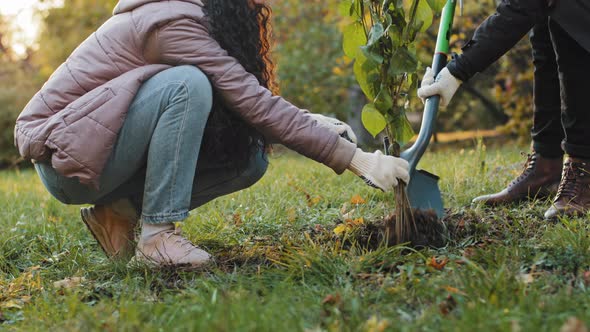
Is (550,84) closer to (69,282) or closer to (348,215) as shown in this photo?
(348,215)

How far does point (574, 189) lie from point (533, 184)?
1.00 feet

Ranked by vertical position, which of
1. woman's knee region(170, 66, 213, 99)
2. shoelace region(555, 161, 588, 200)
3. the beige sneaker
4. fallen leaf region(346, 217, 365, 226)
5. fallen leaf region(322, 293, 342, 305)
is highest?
woman's knee region(170, 66, 213, 99)

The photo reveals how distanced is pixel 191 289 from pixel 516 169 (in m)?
2.27

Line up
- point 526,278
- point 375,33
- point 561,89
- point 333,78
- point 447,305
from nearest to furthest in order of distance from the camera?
point 447,305 → point 526,278 → point 375,33 → point 561,89 → point 333,78

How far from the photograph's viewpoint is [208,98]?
2053mm

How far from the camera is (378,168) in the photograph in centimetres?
202

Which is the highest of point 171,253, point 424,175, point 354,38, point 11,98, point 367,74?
point 354,38

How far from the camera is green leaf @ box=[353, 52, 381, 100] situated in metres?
2.11

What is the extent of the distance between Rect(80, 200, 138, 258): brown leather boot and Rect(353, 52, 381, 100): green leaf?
38.5 inches

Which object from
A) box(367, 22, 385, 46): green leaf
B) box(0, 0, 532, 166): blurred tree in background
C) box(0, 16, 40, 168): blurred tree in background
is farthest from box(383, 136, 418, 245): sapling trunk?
box(0, 16, 40, 168): blurred tree in background

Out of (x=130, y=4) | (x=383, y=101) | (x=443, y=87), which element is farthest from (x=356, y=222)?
(x=130, y=4)

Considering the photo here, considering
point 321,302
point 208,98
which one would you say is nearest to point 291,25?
point 208,98

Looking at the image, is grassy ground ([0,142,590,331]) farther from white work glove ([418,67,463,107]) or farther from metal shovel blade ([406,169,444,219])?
white work glove ([418,67,463,107])

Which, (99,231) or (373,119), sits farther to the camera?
(99,231)
